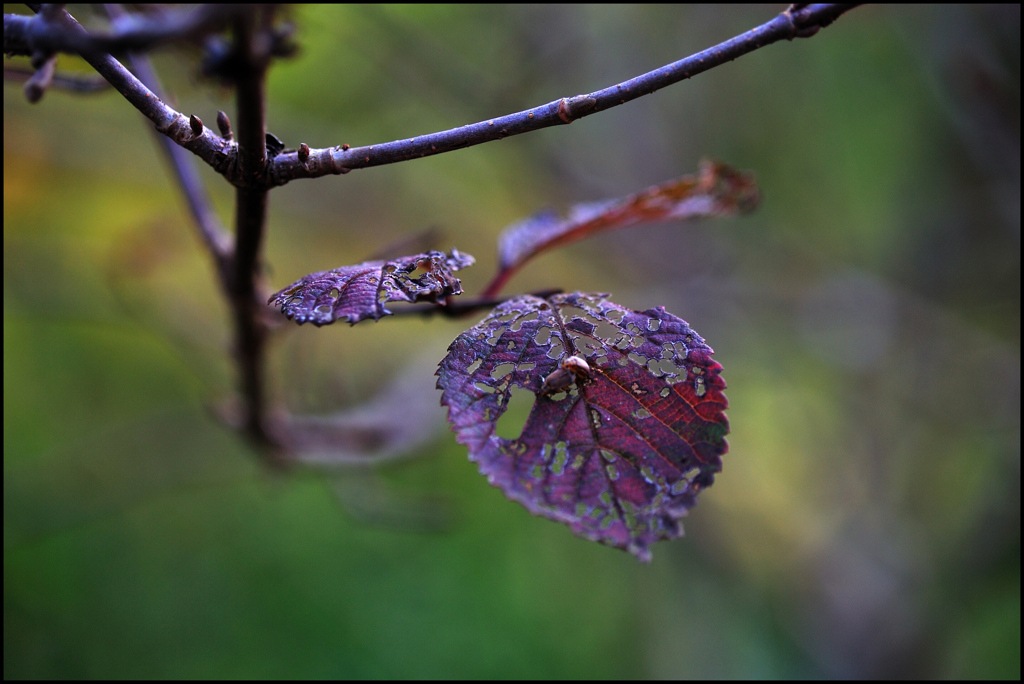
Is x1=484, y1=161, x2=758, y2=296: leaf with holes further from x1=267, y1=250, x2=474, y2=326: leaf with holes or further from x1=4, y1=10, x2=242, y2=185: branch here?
x1=4, y1=10, x2=242, y2=185: branch

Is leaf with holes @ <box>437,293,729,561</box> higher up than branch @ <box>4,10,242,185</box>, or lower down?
lower down

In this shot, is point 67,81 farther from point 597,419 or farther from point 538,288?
point 538,288

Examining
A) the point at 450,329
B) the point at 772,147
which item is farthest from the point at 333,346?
the point at 772,147

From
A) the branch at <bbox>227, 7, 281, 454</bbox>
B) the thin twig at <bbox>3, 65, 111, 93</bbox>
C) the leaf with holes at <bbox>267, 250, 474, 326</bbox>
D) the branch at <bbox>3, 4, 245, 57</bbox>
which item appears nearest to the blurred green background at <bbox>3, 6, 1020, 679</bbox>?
the branch at <bbox>227, 7, 281, 454</bbox>

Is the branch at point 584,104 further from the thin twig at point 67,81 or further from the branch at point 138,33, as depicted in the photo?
the thin twig at point 67,81

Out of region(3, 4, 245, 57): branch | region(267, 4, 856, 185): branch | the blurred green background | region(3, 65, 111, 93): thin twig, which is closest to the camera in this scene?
region(3, 4, 245, 57): branch

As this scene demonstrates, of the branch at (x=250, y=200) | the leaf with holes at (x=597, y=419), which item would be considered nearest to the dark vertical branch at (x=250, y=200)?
the branch at (x=250, y=200)

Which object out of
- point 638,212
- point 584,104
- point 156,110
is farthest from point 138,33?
point 638,212
